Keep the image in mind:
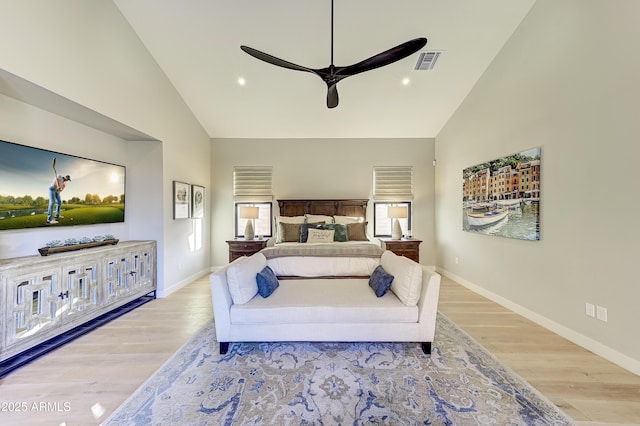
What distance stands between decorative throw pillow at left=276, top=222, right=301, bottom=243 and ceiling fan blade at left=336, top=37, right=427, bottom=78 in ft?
10.0

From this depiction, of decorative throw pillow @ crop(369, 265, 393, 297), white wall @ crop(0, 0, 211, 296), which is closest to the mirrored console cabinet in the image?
white wall @ crop(0, 0, 211, 296)

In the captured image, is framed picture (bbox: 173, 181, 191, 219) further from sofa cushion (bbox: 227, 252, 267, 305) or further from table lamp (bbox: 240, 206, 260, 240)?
sofa cushion (bbox: 227, 252, 267, 305)

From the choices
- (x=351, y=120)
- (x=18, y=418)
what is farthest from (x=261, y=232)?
(x=18, y=418)

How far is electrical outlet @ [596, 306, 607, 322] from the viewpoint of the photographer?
2.39 m

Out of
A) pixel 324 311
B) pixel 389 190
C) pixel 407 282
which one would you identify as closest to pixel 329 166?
pixel 389 190

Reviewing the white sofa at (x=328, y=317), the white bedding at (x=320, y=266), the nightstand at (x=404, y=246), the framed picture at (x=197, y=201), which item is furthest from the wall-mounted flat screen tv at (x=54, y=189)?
the nightstand at (x=404, y=246)

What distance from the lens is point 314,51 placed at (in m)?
3.64

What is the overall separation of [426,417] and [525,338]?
5.98 ft

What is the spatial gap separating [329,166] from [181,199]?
3.04 metres

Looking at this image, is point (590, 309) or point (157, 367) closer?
point (157, 367)

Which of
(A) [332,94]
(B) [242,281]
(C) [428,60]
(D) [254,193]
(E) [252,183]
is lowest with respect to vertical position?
(B) [242,281]

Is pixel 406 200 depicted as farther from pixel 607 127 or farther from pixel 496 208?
pixel 607 127

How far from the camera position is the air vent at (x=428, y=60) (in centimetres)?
359

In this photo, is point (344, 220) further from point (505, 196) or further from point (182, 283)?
point (182, 283)
